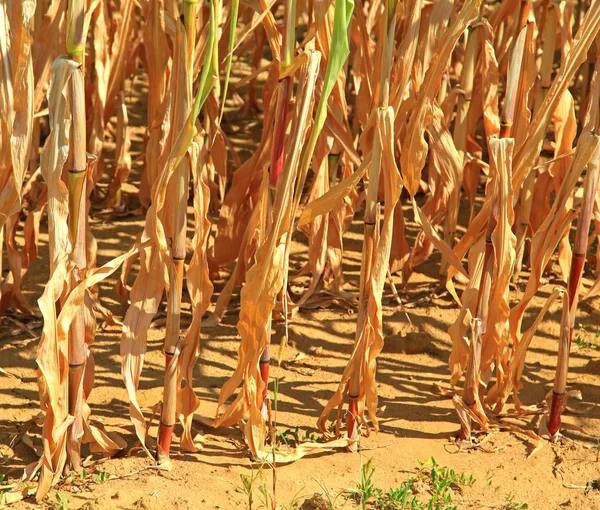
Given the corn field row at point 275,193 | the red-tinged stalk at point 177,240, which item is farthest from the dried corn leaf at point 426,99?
the red-tinged stalk at point 177,240

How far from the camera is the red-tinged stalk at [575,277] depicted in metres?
2.26

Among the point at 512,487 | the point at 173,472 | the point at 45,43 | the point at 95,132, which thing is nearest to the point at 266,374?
the point at 173,472

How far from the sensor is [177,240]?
2.05 meters

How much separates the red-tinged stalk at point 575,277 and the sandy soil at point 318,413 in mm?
116

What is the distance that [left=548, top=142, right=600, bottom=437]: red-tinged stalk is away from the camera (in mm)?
2260

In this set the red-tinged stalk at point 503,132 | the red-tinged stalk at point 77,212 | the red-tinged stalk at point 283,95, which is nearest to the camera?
the red-tinged stalk at point 77,212

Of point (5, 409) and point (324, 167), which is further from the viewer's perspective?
point (324, 167)

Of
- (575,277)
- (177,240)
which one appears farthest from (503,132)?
(177,240)

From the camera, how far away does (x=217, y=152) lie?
3.19 meters

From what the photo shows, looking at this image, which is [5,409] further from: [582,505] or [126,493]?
[582,505]

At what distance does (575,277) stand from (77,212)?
136 centimetres

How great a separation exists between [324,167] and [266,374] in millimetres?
776

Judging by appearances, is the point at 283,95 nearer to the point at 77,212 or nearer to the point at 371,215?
the point at 371,215

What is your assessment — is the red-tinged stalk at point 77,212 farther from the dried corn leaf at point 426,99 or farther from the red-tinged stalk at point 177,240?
the dried corn leaf at point 426,99
